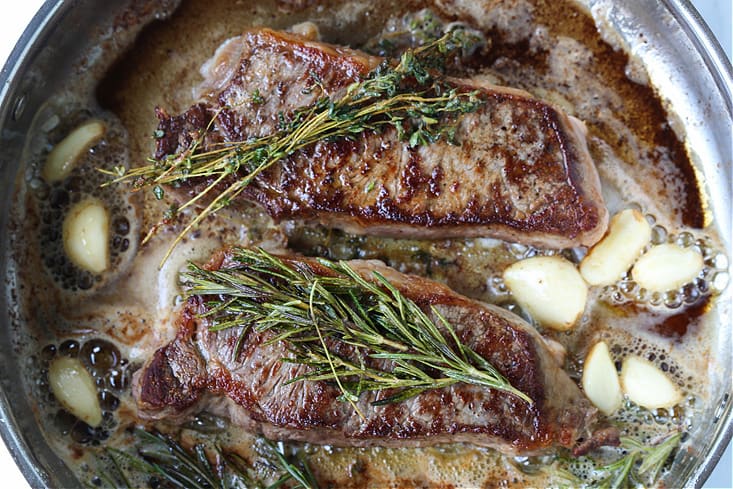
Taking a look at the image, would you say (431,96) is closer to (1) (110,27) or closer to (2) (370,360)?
(2) (370,360)

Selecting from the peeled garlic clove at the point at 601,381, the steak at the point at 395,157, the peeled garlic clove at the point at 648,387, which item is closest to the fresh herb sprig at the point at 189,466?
the steak at the point at 395,157

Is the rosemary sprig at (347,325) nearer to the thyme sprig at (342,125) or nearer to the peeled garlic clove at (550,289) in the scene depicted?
the thyme sprig at (342,125)

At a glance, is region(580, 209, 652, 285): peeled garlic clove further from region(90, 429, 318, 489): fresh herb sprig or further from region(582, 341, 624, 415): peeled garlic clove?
region(90, 429, 318, 489): fresh herb sprig

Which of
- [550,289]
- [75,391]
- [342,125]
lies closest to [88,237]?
[75,391]

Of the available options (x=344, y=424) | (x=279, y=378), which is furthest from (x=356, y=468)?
(x=279, y=378)

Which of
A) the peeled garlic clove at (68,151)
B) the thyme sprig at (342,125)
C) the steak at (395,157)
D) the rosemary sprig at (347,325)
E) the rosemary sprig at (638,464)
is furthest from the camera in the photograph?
the peeled garlic clove at (68,151)
